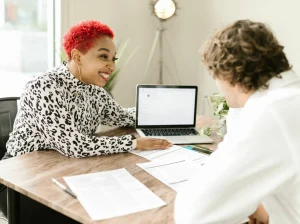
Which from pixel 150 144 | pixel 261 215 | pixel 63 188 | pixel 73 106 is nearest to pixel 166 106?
pixel 150 144

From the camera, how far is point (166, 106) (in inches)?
78.6

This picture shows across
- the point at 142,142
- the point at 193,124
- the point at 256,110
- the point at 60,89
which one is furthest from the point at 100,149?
the point at 256,110

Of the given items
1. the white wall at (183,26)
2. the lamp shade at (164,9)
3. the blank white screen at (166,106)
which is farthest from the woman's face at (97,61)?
the lamp shade at (164,9)

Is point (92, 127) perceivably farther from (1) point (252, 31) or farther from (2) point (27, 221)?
(1) point (252, 31)

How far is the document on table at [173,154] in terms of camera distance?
154cm

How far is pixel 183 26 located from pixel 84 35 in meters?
2.17

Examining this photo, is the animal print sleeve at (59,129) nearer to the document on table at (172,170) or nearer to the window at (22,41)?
the document on table at (172,170)

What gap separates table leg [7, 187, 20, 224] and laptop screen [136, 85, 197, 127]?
778 millimetres

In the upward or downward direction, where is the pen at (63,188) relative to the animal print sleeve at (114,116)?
downward

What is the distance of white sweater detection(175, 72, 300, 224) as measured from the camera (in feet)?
2.86

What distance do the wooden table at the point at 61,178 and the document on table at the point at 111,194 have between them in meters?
0.02

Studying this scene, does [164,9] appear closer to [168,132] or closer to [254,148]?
[168,132]

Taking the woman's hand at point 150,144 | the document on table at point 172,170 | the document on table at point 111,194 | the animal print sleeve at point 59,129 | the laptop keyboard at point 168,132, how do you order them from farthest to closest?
1. the laptop keyboard at point 168,132
2. the woman's hand at point 150,144
3. the animal print sleeve at point 59,129
4. the document on table at point 172,170
5. the document on table at point 111,194

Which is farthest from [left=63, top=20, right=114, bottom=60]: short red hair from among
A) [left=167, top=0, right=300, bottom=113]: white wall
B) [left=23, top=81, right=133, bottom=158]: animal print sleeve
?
[left=167, top=0, right=300, bottom=113]: white wall
